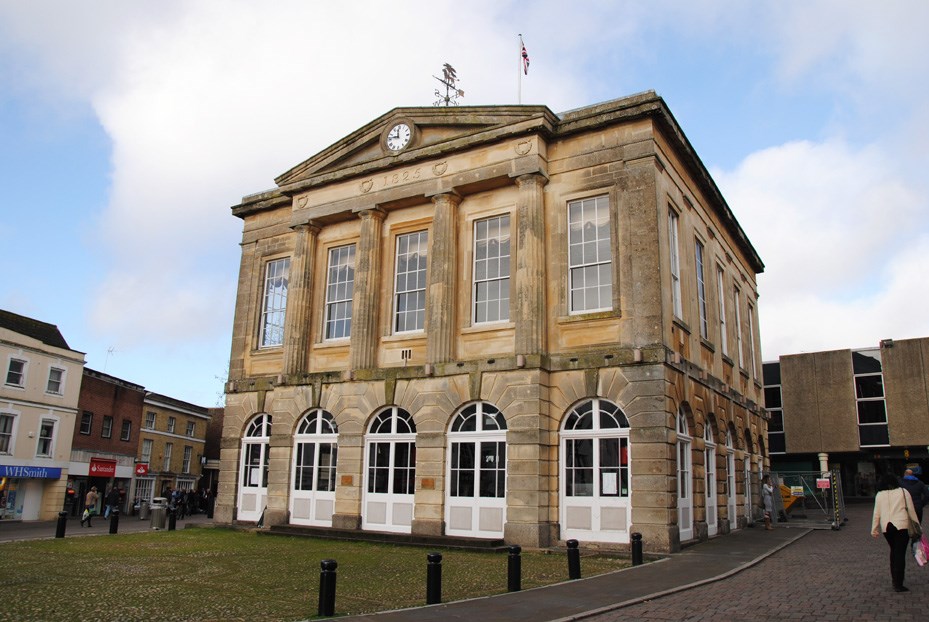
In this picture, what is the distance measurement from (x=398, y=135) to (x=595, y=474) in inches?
439

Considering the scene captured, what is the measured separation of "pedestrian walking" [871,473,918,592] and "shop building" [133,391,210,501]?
37347 mm

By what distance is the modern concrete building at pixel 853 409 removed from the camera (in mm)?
38156

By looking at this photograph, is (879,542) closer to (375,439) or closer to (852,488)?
(375,439)

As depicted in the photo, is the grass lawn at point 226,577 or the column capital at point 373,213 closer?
the grass lawn at point 226,577

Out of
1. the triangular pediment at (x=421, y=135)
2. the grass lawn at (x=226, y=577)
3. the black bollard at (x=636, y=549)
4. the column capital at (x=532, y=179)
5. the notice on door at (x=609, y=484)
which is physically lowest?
the grass lawn at (x=226, y=577)

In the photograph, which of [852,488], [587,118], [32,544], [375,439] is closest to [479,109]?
[587,118]

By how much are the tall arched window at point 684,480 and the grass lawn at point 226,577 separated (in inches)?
108

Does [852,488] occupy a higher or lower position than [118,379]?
lower

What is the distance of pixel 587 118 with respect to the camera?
1817cm

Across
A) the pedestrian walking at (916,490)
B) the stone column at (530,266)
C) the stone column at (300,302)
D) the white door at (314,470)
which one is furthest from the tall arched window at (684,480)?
the stone column at (300,302)

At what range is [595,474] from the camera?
16.4 m

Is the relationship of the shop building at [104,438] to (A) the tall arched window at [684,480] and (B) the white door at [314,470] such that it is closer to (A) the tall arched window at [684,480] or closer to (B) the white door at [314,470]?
(B) the white door at [314,470]

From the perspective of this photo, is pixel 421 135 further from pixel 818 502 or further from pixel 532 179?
pixel 818 502

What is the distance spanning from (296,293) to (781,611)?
16384mm
